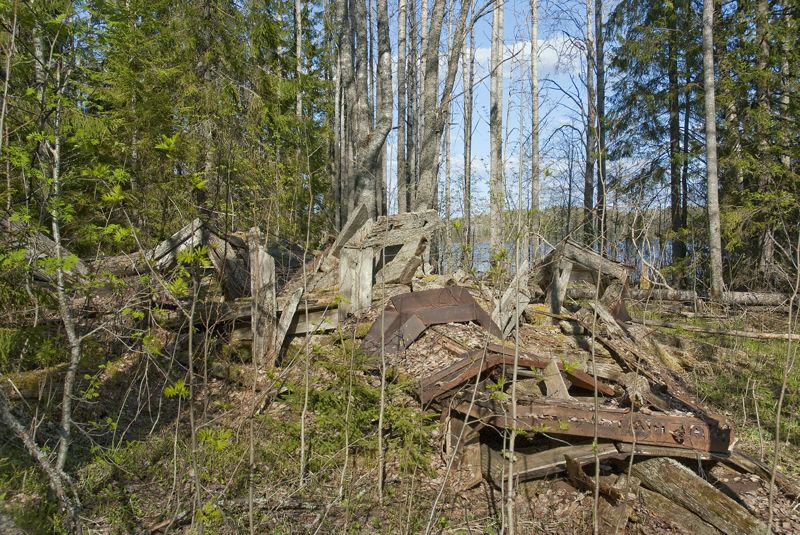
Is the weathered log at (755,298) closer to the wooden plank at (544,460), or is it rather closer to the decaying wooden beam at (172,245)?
the wooden plank at (544,460)

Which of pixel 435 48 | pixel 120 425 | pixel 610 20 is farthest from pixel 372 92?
pixel 120 425

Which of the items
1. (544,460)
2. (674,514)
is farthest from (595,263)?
(674,514)

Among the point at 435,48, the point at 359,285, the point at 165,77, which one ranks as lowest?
the point at 359,285

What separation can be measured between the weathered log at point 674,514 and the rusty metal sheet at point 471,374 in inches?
47.2

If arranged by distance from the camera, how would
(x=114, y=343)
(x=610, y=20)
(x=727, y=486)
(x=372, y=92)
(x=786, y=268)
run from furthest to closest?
1. (x=372, y=92)
2. (x=610, y=20)
3. (x=786, y=268)
4. (x=114, y=343)
5. (x=727, y=486)

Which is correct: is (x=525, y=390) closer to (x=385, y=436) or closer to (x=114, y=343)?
(x=385, y=436)

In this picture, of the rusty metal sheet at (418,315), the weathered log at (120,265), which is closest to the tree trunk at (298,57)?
the weathered log at (120,265)

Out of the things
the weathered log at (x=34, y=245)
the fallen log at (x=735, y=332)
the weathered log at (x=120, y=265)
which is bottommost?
the fallen log at (x=735, y=332)

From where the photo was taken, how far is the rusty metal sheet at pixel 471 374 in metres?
4.83

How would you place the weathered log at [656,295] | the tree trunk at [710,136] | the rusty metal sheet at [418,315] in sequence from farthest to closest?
the tree trunk at [710,136] < the weathered log at [656,295] < the rusty metal sheet at [418,315]

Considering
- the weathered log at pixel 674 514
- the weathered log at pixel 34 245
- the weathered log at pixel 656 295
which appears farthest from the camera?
the weathered log at pixel 656 295

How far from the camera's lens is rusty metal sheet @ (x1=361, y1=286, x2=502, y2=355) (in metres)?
5.79

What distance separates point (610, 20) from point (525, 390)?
59.3 feet

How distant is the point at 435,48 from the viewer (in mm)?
11625
